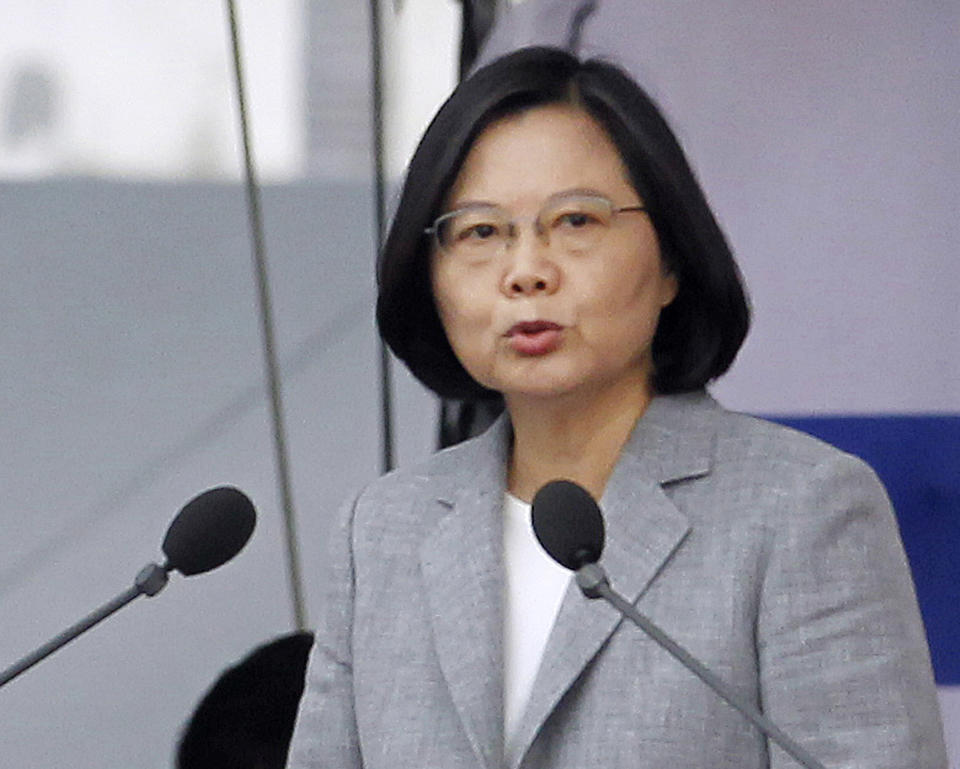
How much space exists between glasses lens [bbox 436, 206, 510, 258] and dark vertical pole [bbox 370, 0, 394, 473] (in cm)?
62

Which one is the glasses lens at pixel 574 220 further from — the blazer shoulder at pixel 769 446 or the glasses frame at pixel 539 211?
the blazer shoulder at pixel 769 446

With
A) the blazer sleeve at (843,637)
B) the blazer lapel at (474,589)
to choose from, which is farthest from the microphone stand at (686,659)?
the blazer lapel at (474,589)

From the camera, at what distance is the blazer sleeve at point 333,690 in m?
1.59

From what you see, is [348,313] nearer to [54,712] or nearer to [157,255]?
[157,255]

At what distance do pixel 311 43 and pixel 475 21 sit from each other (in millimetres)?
186

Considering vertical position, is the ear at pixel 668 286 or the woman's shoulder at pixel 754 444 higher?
the ear at pixel 668 286

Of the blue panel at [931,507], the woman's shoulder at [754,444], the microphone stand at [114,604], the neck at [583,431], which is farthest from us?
the blue panel at [931,507]

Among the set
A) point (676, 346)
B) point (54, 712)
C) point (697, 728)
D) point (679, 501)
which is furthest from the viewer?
point (54, 712)

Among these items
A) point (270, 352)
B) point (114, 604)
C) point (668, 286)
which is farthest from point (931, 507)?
point (114, 604)

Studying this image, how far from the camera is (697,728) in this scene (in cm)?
140

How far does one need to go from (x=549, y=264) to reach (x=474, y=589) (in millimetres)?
264

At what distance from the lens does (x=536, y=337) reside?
150cm

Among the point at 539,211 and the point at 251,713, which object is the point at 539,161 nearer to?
the point at 539,211

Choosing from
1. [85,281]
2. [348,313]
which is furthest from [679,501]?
[85,281]
